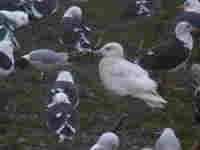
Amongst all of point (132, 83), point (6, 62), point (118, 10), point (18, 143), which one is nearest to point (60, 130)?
point (18, 143)

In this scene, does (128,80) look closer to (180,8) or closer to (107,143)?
(107,143)

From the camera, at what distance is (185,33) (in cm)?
909

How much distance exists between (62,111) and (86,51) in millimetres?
3019

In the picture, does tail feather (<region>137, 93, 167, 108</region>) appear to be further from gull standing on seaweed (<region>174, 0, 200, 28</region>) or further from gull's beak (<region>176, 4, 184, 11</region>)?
gull's beak (<region>176, 4, 184, 11</region>)

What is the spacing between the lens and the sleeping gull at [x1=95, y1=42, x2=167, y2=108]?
702 cm

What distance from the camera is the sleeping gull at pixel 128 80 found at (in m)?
7.02

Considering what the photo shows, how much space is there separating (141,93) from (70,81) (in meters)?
1.09

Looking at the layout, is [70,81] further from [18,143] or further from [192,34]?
[192,34]

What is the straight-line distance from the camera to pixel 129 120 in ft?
24.5

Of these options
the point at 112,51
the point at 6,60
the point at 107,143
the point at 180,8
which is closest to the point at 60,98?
the point at 112,51

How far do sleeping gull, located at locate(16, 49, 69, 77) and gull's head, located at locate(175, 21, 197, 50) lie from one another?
59.7 inches

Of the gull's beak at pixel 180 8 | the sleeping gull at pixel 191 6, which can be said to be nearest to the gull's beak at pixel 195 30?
the sleeping gull at pixel 191 6

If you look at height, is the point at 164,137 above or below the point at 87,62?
above

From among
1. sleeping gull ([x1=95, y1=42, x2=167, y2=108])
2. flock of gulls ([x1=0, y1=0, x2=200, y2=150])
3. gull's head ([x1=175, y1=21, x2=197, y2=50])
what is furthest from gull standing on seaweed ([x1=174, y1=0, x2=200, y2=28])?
sleeping gull ([x1=95, y1=42, x2=167, y2=108])
